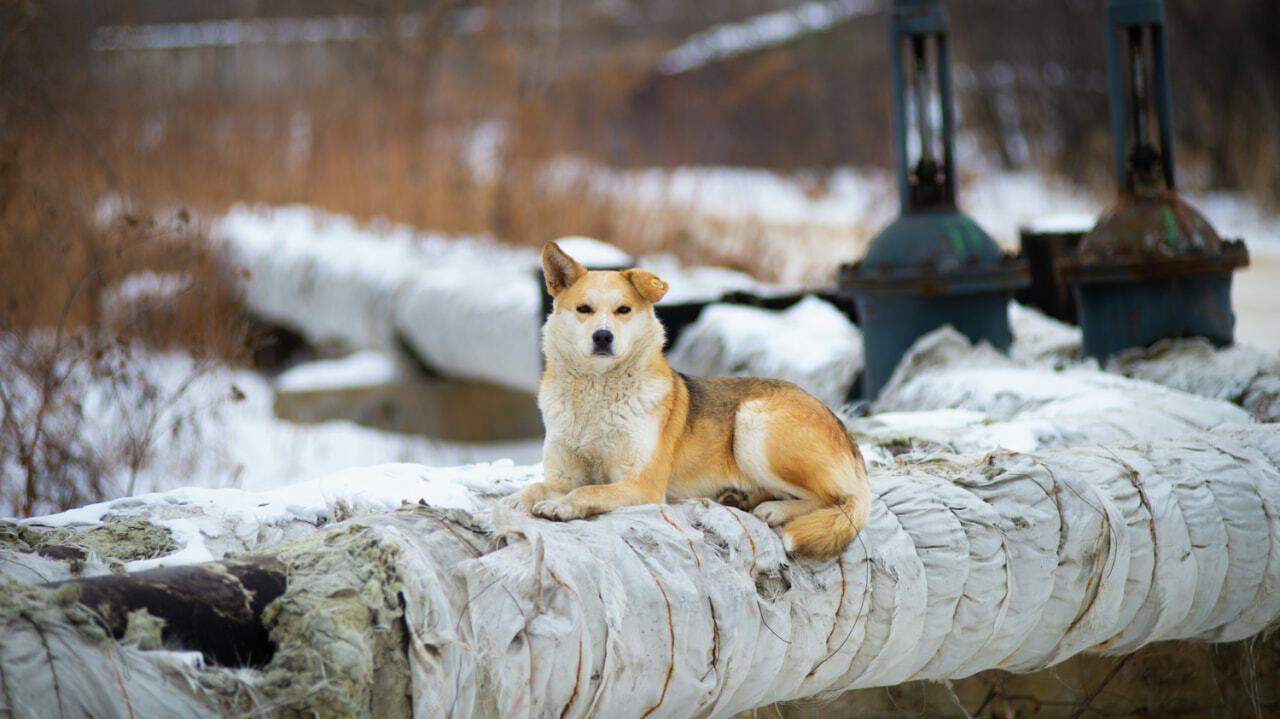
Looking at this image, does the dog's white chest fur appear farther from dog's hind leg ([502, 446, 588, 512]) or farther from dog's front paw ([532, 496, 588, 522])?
dog's front paw ([532, 496, 588, 522])

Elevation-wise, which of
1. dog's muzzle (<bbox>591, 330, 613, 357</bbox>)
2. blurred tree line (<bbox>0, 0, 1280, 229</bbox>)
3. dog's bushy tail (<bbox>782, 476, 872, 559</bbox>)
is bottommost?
dog's bushy tail (<bbox>782, 476, 872, 559</bbox>)

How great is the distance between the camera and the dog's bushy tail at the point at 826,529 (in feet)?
8.01

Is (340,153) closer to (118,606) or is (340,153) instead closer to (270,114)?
(270,114)

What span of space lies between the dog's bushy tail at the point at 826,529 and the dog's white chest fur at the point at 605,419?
1.28 feet

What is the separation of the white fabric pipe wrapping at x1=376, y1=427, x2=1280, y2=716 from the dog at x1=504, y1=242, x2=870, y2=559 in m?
0.10

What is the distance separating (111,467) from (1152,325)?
4.50m

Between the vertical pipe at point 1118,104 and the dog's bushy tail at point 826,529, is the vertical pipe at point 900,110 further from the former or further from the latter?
the dog's bushy tail at point 826,529

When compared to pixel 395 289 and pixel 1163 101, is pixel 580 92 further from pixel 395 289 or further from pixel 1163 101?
pixel 1163 101

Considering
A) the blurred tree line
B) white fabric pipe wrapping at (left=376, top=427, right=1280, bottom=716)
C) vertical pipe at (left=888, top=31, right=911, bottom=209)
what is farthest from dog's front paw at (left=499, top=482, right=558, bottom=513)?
the blurred tree line

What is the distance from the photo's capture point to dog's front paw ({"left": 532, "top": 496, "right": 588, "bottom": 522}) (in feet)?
7.97

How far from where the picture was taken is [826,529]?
2447mm

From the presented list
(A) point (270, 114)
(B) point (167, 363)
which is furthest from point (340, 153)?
(B) point (167, 363)

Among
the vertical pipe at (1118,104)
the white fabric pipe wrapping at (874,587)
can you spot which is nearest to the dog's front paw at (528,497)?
the white fabric pipe wrapping at (874,587)

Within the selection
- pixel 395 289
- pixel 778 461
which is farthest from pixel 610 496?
pixel 395 289
